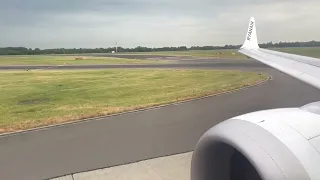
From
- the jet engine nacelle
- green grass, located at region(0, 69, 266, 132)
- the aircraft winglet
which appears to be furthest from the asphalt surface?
the jet engine nacelle

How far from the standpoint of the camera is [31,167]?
6074mm

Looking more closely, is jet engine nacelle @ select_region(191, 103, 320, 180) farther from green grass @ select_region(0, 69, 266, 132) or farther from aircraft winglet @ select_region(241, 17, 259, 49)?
aircraft winglet @ select_region(241, 17, 259, 49)

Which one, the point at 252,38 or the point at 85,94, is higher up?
the point at 252,38

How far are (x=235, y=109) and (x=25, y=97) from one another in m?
8.67

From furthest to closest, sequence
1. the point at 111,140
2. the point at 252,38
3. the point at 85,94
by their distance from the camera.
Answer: the point at 85,94 < the point at 252,38 < the point at 111,140

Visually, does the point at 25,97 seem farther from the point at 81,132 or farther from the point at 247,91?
the point at 247,91

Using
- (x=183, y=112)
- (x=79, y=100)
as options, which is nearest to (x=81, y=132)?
(x=183, y=112)

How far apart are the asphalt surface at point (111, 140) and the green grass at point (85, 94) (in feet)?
3.58

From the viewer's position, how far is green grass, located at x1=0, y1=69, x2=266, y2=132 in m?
10.2

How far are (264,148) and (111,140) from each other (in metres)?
6.13

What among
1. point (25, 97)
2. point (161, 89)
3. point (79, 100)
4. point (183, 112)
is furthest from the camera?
point (161, 89)

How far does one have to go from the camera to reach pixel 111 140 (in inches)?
297

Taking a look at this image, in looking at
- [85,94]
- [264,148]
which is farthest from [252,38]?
[264,148]

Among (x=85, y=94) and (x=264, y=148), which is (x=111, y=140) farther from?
(x=85, y=94)
